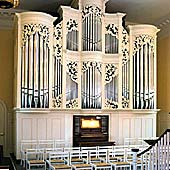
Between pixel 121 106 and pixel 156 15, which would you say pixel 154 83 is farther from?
pixel 156 15

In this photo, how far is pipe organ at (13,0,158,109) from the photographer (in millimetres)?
10430

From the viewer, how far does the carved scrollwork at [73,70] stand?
10.9m

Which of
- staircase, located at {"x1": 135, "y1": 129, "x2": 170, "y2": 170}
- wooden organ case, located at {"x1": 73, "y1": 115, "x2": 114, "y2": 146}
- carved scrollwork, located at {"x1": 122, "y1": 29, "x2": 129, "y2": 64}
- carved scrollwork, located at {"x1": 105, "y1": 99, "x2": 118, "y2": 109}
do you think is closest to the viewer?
staircase, located at {"x1": 135, "y1": 129, "x2": 170, "y2": 170}

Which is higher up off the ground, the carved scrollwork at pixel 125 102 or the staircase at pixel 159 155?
the carved scrollwork at pixel 125 102

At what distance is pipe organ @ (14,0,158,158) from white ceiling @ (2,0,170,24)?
0.70 m

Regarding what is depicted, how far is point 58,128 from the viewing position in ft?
35.0

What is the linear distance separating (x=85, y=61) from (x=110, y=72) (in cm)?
84

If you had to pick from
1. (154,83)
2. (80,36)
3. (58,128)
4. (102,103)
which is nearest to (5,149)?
(58,128)

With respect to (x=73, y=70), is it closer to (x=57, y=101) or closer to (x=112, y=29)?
(x=57, y=101)

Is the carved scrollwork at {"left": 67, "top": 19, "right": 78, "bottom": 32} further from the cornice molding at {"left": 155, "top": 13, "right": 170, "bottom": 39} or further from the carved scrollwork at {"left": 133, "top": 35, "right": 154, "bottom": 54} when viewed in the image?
the cornice molding at {"left": 155, "top": 13, "right": 170, "bottom": 39}

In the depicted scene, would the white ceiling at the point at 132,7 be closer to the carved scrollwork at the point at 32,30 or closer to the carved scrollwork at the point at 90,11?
the carved scrollwork at the point at 90,11

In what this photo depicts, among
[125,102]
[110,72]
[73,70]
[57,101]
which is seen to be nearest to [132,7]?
[110,72]

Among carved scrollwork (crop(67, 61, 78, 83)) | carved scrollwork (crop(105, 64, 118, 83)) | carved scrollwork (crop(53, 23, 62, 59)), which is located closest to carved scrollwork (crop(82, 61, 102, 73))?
carved scrollwork (crop(67, 61, 78, 83))

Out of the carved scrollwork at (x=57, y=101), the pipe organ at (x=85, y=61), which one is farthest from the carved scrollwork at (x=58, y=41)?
the carved scrollwork at (x=57, y=101)
